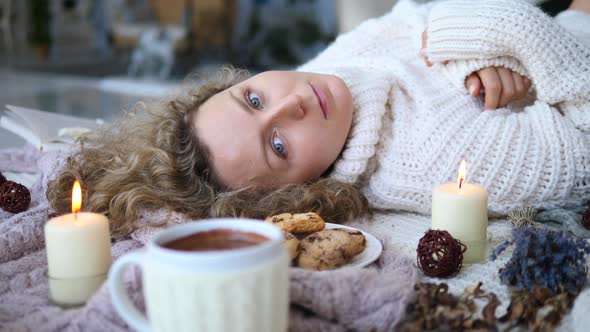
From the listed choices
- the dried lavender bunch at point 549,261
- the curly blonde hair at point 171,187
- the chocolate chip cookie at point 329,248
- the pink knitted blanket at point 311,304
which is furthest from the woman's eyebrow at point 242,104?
the dried lavender bunch at point 549,261

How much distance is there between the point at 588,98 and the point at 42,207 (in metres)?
1.21

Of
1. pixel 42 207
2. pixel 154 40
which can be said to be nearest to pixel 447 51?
pixel 42 207

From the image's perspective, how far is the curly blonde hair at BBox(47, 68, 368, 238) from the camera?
1.26 metres

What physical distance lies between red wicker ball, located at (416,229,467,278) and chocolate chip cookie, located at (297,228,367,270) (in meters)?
0.11

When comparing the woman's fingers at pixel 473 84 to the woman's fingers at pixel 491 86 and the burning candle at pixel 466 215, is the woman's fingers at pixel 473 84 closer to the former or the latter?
the woman's fingers at pixel 491 86

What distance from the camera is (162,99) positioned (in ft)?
5.41

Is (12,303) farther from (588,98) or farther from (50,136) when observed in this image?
(588,98)

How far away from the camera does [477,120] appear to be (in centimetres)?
131

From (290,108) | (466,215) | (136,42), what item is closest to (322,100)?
(290,108)

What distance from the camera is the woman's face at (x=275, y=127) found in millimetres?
1282

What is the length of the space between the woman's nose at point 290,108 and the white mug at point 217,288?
0.63 metres

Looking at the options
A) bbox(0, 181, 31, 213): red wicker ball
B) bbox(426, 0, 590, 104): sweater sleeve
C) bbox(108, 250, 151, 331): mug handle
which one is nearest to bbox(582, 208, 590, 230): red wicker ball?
bbox(426, 0, 590, 104): sweater sleeve

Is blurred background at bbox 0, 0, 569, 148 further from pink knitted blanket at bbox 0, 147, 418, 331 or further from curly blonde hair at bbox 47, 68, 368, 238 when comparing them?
pink knitted blanket at bbox 0, 147, 418, 331

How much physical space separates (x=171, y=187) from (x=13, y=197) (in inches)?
13.7
